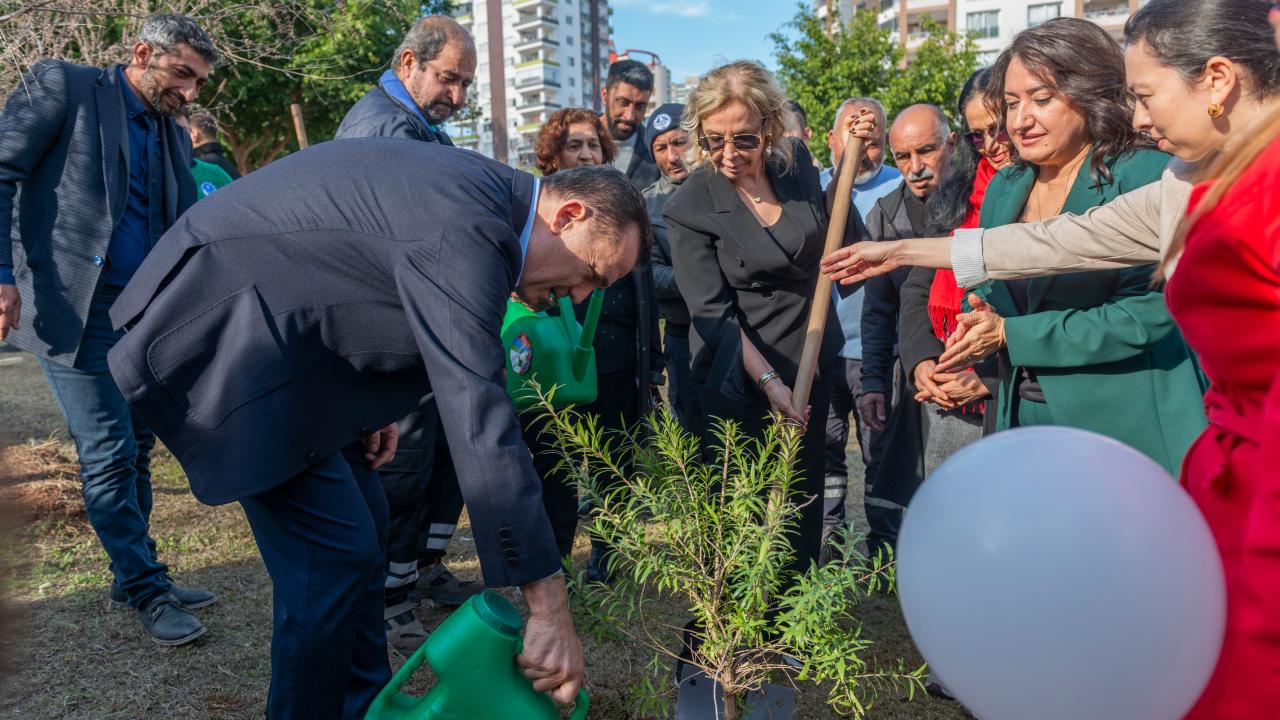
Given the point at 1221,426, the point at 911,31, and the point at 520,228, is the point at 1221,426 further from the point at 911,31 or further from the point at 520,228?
the point at 911,31

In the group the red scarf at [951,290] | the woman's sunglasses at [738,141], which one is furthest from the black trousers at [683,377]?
the red scarf at [951,290]

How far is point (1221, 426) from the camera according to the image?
4.66 feet

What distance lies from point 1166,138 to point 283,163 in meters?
1.87

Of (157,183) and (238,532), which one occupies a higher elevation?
(157,183)

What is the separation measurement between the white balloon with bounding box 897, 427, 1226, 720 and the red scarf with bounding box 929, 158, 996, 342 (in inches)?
63.5

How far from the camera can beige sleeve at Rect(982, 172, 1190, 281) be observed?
1.95 metres

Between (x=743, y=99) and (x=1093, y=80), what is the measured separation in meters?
1.07

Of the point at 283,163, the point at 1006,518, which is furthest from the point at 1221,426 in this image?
the point at 283,163

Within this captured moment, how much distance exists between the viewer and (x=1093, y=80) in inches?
89.0

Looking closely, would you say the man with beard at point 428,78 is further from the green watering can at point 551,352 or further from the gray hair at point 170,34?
the green watering can at point 551,352

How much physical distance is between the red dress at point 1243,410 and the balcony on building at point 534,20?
102 metres

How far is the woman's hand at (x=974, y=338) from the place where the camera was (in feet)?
7.72

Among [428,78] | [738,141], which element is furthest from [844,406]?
[428,78]

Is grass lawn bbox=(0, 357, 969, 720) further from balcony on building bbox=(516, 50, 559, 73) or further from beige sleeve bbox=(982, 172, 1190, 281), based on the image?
balcony on building bbox=(516, 50, 559, 73)
